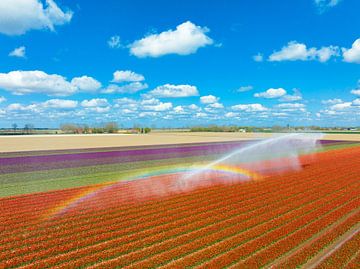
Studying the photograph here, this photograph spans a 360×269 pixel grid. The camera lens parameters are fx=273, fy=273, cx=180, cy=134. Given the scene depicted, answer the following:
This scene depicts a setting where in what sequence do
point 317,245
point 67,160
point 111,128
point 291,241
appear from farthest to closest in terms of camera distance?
point 111,128, point 67,160, point 291,241, point 317,245

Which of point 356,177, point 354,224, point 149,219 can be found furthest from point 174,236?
point 356,177

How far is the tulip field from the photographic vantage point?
7.51m

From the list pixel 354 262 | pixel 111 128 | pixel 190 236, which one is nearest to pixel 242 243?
pixel 190 236

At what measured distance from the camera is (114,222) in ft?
34.2

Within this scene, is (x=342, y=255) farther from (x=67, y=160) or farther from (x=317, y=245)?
(x=67, y=160)

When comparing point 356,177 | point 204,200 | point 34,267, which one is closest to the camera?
point 34,267

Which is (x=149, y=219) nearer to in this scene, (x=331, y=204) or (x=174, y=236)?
(x=174, y=236)

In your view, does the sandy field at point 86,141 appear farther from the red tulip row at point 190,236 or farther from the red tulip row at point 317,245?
the red tulip row at point 317,245

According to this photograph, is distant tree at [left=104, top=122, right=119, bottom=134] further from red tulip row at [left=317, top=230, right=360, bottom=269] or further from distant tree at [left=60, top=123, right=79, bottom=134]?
red tulip row at [left=317, top=230, right=360, bottom=269]

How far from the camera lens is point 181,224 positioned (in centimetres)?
1010

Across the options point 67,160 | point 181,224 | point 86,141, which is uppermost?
point 86,141

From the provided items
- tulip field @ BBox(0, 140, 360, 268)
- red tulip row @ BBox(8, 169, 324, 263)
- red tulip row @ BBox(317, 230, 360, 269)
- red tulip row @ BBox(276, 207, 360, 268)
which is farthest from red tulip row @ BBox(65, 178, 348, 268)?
red tulip row @ BBox(317, 230, 360, 269)

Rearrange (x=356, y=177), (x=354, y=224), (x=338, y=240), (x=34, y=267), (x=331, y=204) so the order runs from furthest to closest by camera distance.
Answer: (x=356, y=177) → (x=331, y=204) → (x=354, y=224) → (x=338, y=240) → (x=34, y=267)

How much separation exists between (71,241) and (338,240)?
27.8 feet
